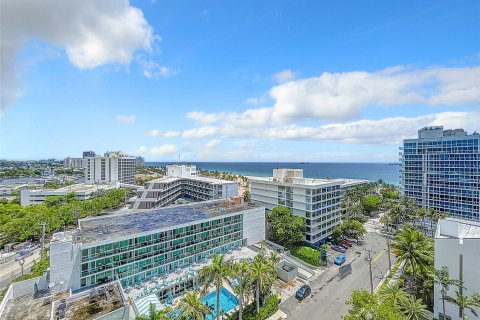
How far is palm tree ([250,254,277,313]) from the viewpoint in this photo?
32219 millimetres

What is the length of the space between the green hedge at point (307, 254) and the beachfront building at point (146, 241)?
857cm

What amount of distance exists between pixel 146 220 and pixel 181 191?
6315 cm

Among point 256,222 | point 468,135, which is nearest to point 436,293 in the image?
point 256,222

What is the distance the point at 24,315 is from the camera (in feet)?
91.0

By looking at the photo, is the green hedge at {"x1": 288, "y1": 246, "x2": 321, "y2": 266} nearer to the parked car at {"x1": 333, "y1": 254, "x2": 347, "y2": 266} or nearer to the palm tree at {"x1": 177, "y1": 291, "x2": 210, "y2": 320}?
the parked car at {"x1": 333, "y1": 254, "x2": 347, "y2": 266}

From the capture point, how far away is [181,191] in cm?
10975

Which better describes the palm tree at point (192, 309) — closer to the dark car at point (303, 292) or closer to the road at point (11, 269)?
the dark car at point (303, 292)

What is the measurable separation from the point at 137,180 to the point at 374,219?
17133 centimetres

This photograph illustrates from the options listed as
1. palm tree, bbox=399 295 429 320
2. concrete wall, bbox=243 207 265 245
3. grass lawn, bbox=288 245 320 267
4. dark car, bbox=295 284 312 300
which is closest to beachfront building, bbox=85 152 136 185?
concrete wall, bbox=243 207 265 245

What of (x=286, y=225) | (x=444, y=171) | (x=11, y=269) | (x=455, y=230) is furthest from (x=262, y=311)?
(x=444, y=171)

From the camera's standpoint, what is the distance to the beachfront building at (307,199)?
189 ft

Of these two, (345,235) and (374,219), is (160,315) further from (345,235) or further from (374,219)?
(374,219)

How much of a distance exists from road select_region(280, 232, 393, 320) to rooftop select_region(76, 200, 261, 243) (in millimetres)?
21653

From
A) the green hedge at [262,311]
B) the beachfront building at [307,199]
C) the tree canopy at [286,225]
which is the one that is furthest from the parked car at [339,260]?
the green hedge at [262,311]
